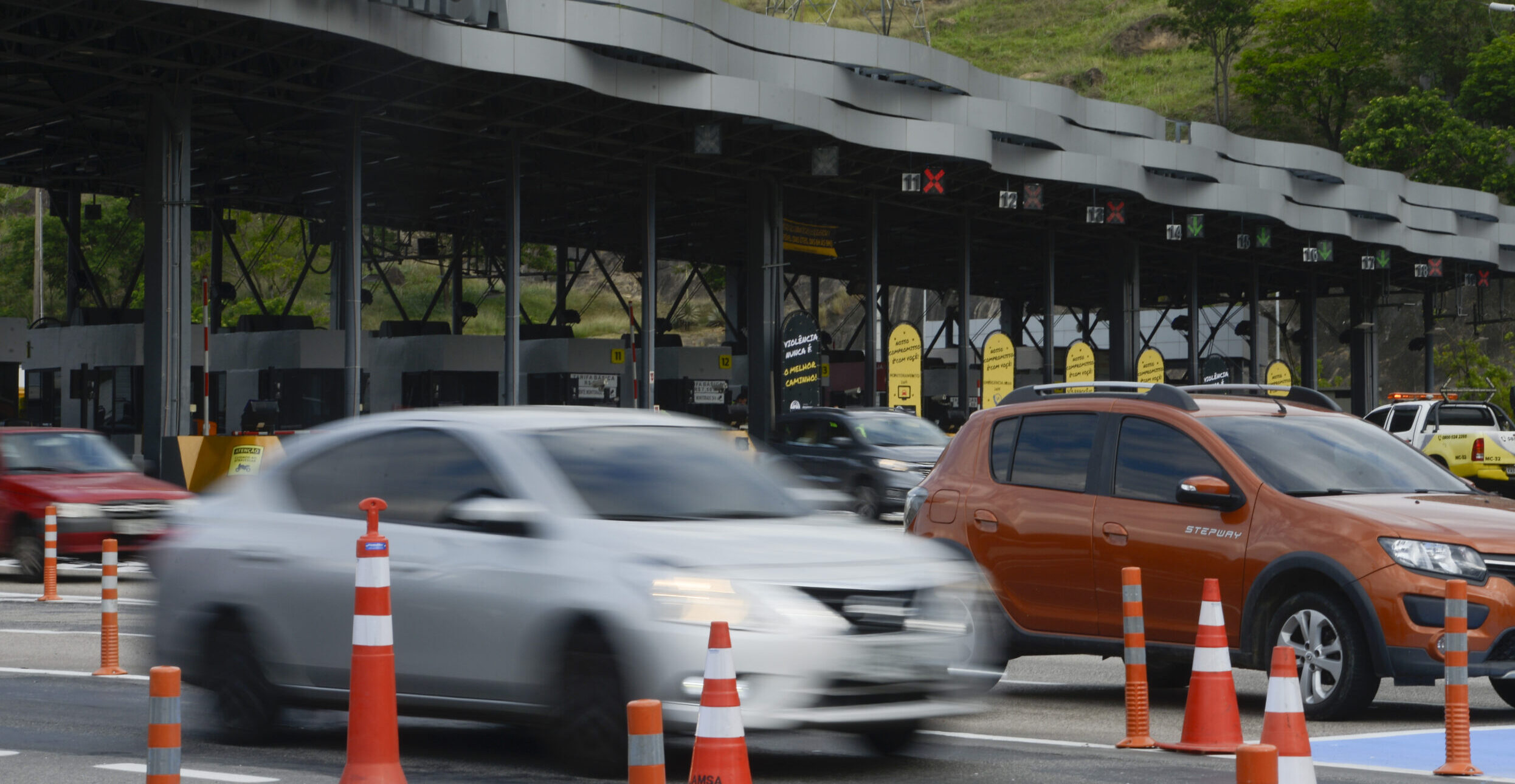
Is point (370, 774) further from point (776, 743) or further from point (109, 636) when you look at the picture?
point (109, 636)

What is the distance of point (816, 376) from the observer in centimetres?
3659

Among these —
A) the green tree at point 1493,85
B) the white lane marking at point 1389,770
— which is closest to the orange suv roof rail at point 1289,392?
the white lane marking at point 1389,770

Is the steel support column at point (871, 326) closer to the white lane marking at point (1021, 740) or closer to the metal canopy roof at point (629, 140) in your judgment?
the metal canopy roof at point (629, 140)

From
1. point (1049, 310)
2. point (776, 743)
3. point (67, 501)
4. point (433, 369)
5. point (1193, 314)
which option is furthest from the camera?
point (1193, 314)

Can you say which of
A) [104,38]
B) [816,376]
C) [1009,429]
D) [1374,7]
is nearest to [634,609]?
[1009,429]

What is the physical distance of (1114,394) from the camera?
11.4 meters

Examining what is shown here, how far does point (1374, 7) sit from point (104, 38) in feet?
288

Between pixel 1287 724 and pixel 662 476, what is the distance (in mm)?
3406

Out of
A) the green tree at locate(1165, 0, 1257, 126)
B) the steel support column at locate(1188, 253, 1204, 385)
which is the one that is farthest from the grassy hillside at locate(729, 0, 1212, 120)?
the steel support column at locate(1188, 253, 1204, 385)

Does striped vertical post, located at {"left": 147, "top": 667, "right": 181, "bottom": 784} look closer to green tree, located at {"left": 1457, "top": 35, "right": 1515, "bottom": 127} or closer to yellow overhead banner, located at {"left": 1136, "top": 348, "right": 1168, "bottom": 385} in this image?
yellow overhead banner, located at {"left": 1136, "top": 348, "right": 1168, "bottom": 385}

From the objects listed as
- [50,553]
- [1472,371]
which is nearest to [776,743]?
[50,553]

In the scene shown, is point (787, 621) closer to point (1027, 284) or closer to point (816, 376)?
point (816, 376)

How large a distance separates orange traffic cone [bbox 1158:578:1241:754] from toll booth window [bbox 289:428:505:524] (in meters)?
3.10

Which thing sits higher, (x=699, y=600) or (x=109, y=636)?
(x=699, y=600)
